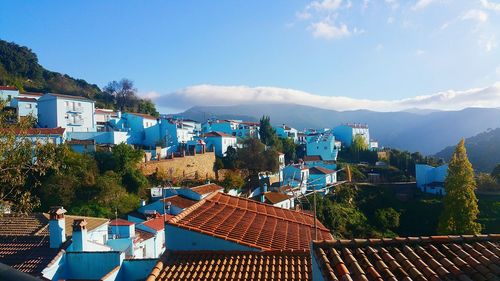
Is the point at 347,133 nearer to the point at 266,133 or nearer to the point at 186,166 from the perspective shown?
the point at 266,133

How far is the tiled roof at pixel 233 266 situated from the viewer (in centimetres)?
676

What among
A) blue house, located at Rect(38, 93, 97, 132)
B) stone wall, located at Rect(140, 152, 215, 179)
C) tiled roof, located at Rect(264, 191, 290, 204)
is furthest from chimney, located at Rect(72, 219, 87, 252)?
blue house, located at Rect(38, 93, 97, 132)

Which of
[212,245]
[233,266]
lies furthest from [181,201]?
[233,266]

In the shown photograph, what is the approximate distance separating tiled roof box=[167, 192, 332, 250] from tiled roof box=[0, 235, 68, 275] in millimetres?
4169

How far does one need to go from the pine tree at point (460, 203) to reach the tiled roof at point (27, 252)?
22.0 metres

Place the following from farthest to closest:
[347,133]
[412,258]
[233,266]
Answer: [347,133] < [233,266] < [412,258]

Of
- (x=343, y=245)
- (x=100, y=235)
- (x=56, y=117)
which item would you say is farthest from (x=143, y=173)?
(x=343, y=245)

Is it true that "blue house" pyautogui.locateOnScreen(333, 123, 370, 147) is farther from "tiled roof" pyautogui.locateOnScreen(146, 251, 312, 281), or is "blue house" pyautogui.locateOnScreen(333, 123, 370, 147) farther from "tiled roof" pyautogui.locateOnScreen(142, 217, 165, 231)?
"tiled roof" pyautogui.locateOnScreen(146, 251, 312, 281)

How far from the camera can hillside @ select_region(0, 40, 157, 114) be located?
54750mm

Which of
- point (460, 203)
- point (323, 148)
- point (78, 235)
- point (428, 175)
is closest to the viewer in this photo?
point (78, 235)

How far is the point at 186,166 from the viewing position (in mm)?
35219

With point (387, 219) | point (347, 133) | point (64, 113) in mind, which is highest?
point (64, 113)

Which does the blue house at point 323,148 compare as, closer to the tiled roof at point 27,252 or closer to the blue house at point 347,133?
the blue house at point 347,133

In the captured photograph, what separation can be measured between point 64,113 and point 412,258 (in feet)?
128
